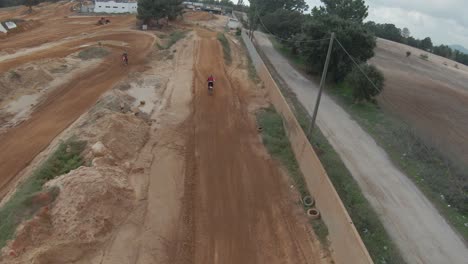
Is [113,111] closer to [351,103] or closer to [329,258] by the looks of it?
[329,258]

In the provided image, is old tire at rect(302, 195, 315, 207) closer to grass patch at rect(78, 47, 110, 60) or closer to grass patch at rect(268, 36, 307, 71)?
grass patch at rect(268, 36, 307, 71)

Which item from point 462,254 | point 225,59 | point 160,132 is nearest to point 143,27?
point 225,59

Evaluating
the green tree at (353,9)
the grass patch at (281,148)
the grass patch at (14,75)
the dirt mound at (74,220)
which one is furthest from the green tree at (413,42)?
the dirt mound at (74,220)

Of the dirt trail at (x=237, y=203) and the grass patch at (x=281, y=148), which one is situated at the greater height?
the grass patch at (x=281, y=148)

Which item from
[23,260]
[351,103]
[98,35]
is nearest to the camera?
[23,260]

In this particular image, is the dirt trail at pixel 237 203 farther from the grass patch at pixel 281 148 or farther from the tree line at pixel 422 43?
the tree line at pixel 422 43

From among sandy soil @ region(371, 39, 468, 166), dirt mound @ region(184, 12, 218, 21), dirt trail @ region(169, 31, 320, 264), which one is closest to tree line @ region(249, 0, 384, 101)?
sandy soil @ region(371, 39, 468, 166)
